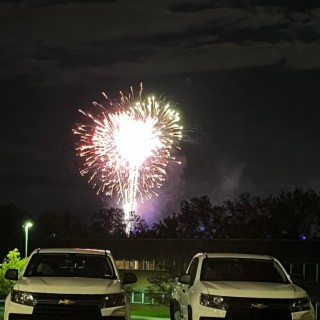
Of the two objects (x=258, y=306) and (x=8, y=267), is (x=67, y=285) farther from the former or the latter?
(x=8, y=267)

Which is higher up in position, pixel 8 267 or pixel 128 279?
pixel 128 279

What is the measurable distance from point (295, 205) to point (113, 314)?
250 ft

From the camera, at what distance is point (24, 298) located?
1179 centimetres

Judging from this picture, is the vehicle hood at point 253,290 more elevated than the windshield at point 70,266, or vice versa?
the windshield at point 70,266

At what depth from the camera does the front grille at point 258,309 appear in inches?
471

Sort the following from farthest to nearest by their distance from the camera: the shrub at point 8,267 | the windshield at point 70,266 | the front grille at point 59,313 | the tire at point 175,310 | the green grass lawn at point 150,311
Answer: the shrub at point 8,267 < the green grass lawn at point 150,311 < the tire at point 175,310 < the windshield at point 70,266 < the front grille at point 59,313

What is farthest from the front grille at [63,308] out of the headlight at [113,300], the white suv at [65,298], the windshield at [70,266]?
the windshield at [70,266]

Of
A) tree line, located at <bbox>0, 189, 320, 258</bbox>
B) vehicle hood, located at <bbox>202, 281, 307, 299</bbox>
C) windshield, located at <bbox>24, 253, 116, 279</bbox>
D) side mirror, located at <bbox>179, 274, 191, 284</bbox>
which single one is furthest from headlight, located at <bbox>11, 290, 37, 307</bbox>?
tree line, located at <bbox>0, 189, 320, 258</bbox>

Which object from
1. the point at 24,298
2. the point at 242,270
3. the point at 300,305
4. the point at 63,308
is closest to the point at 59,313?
the point at 63,308

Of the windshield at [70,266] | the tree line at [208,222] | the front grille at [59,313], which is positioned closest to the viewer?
the front grille at [59,313]

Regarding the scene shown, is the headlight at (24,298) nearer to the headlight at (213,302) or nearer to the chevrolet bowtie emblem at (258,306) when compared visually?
the headlight at (213,302)

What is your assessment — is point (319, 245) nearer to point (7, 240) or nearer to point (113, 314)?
point (7, 240)

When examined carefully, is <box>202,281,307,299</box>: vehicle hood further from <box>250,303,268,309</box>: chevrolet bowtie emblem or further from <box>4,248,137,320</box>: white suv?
<box>4,248,137,320</box>: white suv

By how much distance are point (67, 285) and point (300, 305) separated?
3764mm
